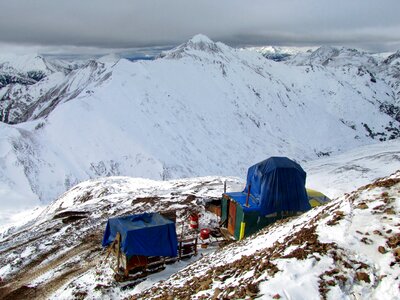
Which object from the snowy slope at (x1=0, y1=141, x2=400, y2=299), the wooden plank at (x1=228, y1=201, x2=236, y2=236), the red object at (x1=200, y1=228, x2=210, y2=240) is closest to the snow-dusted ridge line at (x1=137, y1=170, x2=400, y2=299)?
the snowy slope at (x1=0, y1=141, x2=400, y2=299)

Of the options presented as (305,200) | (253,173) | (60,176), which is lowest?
(60,176)

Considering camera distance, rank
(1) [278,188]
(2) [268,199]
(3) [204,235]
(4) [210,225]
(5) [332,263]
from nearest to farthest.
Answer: (5) [332,263] → (2) [268,199] → (1) [278,188] → (3) [204,235] → (4) [210,225]

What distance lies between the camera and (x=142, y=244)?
18406mm

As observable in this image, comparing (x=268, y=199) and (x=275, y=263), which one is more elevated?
(x=275, y=263)

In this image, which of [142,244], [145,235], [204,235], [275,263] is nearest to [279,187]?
[204,235]

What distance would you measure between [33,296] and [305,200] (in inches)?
641

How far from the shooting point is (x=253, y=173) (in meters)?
24.0

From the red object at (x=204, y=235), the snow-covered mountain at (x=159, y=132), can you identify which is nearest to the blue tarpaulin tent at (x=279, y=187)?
the red object at (x=204, y=235)

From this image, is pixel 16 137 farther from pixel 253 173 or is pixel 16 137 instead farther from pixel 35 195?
pixel 253 173

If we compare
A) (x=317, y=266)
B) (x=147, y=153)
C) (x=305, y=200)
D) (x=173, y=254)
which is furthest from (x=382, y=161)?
(x=317, y=266)

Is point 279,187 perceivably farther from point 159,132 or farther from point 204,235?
point 159,132

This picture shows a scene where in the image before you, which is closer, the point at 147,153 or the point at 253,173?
the point at 253,173

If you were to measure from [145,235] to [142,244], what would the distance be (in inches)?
18.0

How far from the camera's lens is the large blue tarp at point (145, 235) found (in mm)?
18156
